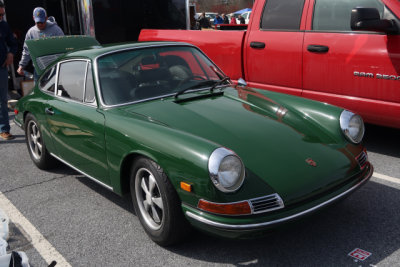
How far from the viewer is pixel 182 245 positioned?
3197mm

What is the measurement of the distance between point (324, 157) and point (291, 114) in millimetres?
695

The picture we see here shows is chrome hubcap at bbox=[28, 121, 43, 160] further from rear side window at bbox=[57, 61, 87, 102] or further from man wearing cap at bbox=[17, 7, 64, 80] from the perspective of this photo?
man wearing cap at bbox=[17, 7, 64, 80]

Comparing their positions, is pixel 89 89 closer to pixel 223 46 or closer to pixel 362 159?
pixel 362 159

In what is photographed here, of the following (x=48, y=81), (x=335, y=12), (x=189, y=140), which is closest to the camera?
(x=189, y=140)

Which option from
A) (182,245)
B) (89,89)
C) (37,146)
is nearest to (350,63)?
(89,89)

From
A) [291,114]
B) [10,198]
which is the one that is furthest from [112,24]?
[291,114]

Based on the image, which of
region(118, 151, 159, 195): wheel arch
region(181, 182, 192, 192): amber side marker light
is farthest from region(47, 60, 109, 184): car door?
region(181, 182, 192, 192): amber side marker light

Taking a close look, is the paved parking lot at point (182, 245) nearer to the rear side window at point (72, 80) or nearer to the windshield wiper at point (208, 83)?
the rear side window at point (72, 80)

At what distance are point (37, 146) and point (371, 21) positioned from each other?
391 centimetres

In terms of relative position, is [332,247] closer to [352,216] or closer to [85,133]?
[352,216]

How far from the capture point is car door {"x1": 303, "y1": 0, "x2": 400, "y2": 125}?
4688mm

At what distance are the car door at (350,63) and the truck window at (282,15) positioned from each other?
21 centimetres

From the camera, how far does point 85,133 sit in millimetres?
3822

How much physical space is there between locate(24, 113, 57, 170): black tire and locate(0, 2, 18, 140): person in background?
1.49 metres
